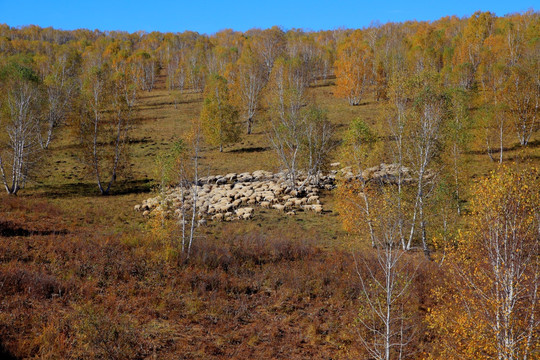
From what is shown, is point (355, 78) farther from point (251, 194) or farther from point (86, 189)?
point (86, 189)

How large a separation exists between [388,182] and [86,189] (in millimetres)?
35943

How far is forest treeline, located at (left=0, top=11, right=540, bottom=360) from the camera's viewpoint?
14594 mm

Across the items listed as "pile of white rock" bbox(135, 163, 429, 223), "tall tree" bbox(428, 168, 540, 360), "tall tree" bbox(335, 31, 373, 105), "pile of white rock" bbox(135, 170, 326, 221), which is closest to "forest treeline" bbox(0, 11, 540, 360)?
"tall tree" bbox(428, 168, 540, 360)

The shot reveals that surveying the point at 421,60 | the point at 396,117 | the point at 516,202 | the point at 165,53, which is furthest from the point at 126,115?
the point at 165,53

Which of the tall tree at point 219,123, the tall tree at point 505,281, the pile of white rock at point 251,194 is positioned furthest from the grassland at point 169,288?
the tall tree at point 219,123

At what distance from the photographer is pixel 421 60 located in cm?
8812

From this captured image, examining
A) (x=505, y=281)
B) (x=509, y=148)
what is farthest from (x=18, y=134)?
(x=509, y=148)

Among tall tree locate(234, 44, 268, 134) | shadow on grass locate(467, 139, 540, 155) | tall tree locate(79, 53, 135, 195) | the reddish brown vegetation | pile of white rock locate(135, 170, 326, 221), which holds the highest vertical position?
tall tree locate(234, 44, 268, 134)

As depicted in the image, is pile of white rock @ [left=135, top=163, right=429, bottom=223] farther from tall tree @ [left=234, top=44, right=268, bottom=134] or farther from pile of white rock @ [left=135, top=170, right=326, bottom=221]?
tall tree @ [left=234, top=44, right=268, bottom=134]

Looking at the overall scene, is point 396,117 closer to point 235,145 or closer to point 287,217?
point 287,217

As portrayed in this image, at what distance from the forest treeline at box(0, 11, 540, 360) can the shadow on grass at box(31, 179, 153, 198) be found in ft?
4.78

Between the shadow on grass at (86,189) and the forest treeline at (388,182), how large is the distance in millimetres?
1458

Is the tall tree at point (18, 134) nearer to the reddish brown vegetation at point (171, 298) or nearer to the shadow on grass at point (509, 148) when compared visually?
the reddish brown vegetation at point (171, 298)

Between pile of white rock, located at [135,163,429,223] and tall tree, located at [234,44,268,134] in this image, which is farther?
tall tree, located at [234,44,268,134]
